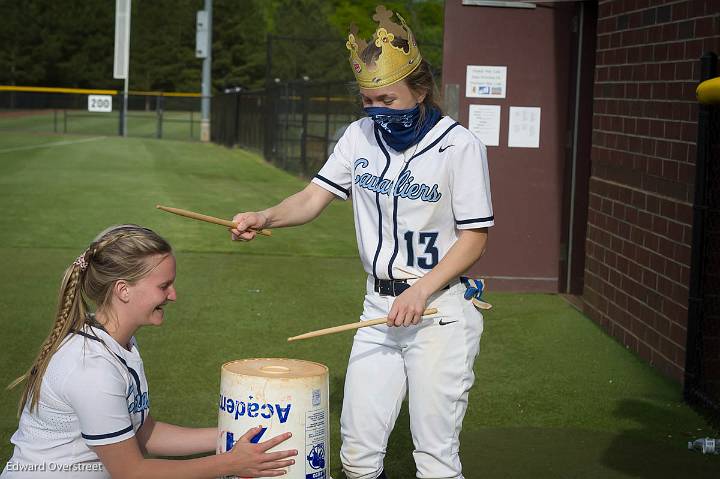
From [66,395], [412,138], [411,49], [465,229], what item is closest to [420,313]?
[465,229]

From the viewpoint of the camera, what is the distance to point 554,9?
998 centimetres

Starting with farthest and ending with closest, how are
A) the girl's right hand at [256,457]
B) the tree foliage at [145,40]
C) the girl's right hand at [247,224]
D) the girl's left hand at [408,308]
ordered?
the tree foliage at [145,40], the girl's right hand at [247,224], the girl's left hand at [408,308], the girl's right hand at [256,457]

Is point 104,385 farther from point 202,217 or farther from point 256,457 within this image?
point 202,217

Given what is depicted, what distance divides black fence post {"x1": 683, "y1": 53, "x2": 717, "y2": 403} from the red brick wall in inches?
15.1

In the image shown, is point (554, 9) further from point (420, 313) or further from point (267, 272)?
point (420, 313)

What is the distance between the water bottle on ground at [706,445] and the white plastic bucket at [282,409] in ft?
9.61

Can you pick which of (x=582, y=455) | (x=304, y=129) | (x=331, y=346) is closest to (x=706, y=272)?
(x=582, y=455)

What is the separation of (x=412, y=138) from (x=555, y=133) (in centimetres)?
637

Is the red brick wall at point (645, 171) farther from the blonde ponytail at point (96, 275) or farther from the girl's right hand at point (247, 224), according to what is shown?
the blonde ponytail at point (96, 275)

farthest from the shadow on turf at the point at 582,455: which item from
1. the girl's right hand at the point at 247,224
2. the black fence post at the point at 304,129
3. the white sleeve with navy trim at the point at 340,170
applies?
the black fence post at the point at 304,129

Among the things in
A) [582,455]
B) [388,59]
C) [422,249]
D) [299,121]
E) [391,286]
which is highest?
[299,121]

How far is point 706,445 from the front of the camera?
571 cm

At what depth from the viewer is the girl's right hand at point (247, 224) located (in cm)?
423

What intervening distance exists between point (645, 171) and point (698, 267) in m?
1.49
